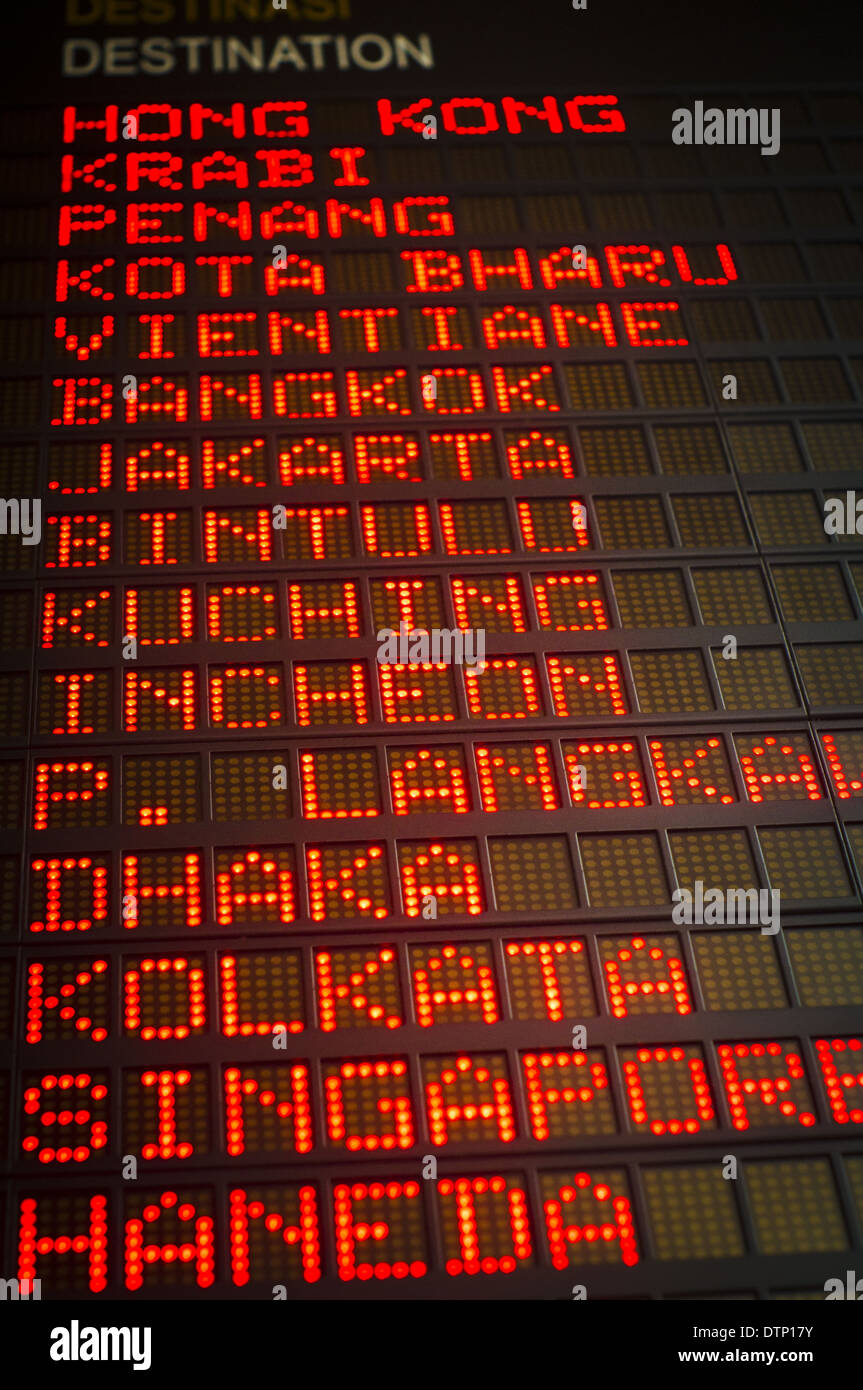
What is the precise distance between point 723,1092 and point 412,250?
4426 millimetres

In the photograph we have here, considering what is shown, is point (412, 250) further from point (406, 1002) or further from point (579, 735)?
point (406, 1002)

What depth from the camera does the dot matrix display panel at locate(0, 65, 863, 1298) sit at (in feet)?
Result: 14.5

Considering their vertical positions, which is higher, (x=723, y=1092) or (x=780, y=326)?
(x=780, y=326)

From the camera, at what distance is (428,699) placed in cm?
534

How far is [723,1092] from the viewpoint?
459 cm

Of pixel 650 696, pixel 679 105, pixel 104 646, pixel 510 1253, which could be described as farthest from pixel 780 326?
pixel 510 1253

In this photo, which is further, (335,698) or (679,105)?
(679,105)

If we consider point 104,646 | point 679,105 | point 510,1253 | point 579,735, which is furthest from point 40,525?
point 679,105

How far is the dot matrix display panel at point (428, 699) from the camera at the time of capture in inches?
174

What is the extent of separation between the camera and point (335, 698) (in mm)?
5328
